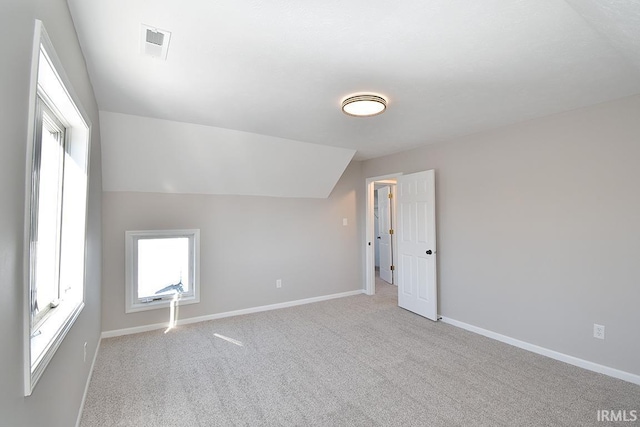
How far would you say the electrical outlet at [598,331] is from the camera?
265 cm

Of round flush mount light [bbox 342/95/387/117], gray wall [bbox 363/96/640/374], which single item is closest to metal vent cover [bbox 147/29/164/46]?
round flush mount light [bbox 342/95/387/117]

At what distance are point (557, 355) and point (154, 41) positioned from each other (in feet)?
13.8

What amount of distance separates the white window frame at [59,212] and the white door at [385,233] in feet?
17.7

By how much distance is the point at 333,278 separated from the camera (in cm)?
509

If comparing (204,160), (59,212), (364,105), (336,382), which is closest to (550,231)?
(364,105)

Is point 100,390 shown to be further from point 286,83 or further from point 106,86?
point 286,83

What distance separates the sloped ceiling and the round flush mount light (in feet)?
0.24

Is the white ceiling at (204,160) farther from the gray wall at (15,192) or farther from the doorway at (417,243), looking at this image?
the gray wall at (15,192)

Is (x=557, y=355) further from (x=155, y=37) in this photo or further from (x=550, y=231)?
(x=155, y=37)

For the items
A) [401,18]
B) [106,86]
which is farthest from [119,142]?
[401,18]

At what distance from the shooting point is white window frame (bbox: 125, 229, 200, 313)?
3555mm

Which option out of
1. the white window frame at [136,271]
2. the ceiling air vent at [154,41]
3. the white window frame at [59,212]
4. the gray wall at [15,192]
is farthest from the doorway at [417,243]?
the gray wall at [15,192]

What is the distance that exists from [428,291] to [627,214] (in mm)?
2160

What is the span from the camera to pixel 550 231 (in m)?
2.98
